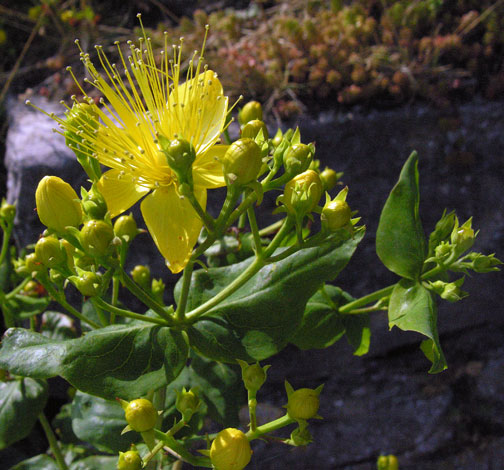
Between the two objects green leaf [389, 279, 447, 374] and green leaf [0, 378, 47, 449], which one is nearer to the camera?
green leaf [389, 279, 447, 374]

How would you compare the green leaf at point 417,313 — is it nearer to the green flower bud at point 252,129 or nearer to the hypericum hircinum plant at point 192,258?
the hypericum hircinum plant at point 192,258

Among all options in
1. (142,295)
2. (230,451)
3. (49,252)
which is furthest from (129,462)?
(49,252)

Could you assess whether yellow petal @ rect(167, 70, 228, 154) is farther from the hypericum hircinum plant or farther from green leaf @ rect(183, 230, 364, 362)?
green leaf @ rect(183, 230, 364, 362)

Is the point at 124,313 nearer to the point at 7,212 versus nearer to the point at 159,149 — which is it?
the point at 159,149

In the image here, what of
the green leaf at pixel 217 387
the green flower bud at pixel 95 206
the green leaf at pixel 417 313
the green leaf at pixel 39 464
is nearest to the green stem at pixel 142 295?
the green flower bud at pixel 95 206

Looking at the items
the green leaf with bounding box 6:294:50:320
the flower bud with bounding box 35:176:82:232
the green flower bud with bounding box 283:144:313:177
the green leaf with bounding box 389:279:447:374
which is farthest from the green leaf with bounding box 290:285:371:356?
the green leaf with bounding box 6:294:50:320
